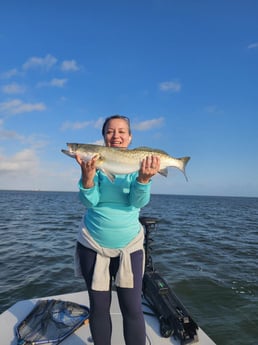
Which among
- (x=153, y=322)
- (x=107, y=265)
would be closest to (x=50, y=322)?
(x=153, y=322)

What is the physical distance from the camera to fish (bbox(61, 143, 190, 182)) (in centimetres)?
345

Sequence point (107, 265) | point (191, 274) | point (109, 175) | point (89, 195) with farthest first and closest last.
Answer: point (191, 274)
point (109, 175)
point (107, 265)
point (89, 195)

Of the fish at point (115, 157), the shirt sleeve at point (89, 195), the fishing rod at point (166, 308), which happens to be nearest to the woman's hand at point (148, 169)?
the fish at point (115, 157)

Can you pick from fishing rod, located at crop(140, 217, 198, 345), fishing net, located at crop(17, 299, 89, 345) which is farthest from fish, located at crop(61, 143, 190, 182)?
fishing net, located at crop(17, 299, 89, 345)

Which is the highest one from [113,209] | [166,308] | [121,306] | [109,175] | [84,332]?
[109,175]

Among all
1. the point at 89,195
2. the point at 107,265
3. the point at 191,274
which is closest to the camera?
the point at 89,195

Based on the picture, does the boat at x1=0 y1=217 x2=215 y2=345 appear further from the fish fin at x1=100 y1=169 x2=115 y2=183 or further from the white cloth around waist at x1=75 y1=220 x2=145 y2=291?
the fish fin at x1=100 y1=169 x2=115 y2=183

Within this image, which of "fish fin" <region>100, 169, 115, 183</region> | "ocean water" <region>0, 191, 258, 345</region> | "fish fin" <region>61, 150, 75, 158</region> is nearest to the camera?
"fish fin" <region>100, 169, 115, 183</region>

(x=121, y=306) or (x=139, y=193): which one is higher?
(x=139, y=193)

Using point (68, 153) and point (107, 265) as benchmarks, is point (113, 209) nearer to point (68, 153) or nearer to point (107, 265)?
point (107, 265)

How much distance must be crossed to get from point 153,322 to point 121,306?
1707mm

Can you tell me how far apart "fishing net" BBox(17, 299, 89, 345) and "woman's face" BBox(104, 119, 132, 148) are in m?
2.90

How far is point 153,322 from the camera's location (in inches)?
180

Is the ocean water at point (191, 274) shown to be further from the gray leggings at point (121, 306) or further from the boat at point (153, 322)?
the gray leggings at point (121, 306)
